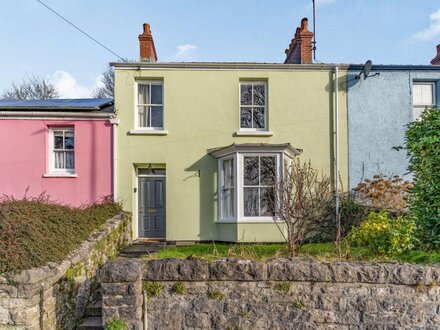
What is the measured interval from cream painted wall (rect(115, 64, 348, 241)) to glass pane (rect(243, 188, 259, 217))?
1.11 meters

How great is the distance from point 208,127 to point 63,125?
512cm

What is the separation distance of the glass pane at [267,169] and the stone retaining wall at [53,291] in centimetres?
537

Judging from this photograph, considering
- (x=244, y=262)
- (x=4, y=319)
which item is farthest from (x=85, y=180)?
(x=244, y=262)

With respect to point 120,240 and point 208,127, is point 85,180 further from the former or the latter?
point 208,127

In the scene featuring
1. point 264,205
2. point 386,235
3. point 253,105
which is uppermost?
point 253,105

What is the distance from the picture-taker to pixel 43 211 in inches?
250

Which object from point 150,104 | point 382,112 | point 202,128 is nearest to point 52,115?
point 150,104

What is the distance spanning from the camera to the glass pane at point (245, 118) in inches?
462

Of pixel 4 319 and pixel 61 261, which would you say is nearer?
pixel 4 319

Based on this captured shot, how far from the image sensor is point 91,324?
567 cm

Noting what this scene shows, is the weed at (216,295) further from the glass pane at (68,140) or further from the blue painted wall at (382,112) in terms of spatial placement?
the glass pane at (68,140)

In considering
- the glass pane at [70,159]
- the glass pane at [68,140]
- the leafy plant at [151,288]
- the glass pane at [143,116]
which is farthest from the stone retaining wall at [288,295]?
the glass pane at [68,140]

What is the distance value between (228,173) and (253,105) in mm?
2706

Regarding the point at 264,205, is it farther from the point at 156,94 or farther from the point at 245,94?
the point at 156,94
